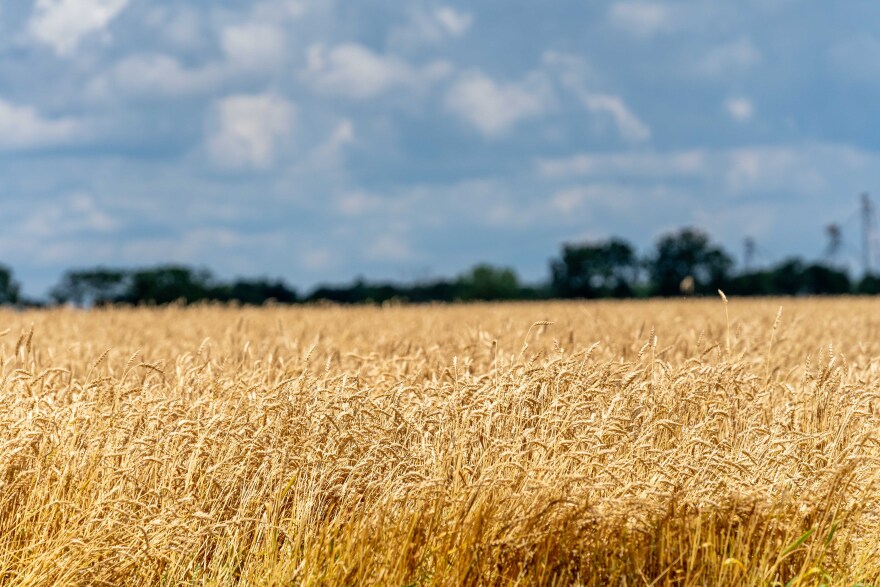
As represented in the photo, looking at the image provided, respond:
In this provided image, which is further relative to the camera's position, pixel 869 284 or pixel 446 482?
pixel 869 284

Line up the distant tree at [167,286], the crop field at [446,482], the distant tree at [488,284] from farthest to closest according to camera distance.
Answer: the distant tree at [488,284]
the distant tree at [167,286]
the crop field at [446,482]

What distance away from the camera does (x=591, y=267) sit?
77.4 metres

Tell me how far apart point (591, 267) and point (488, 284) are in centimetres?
1648

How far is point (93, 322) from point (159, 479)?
15421 mm

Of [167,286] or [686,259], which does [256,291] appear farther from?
[686,259]

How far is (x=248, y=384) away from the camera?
8.30 m

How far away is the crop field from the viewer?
5.89 metres

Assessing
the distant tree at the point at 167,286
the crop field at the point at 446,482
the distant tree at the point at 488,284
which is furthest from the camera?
the distant tree at the point at 488,284

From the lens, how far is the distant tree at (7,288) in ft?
212

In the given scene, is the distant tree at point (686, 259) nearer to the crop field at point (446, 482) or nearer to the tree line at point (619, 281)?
the tree line at point (619, 281)

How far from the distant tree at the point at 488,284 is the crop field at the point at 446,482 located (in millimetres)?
64601

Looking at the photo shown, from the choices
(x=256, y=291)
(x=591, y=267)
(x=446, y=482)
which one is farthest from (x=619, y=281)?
(x=446, y=482)

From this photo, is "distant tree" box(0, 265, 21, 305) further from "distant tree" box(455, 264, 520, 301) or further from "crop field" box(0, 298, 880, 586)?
"crop field" box(0, 298, 880, 586)

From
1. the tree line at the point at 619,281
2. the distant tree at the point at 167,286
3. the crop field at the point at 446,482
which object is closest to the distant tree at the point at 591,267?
the tree line at the point at 619,281
